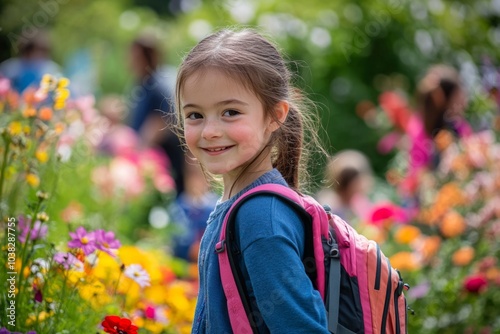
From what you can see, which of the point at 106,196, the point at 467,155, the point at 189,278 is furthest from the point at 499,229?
the point at 106,196

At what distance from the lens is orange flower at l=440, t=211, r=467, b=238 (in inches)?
175

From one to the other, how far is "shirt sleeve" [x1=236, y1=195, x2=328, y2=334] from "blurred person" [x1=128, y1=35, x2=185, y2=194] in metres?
5.07

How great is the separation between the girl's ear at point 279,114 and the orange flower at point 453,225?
7.95ft

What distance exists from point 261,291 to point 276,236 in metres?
0.12

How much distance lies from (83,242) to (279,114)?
704 millimetres

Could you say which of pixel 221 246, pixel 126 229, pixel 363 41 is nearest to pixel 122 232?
pixel 126 229

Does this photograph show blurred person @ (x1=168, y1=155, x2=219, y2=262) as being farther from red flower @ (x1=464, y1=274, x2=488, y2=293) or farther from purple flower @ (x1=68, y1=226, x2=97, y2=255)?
purple flower @ (x1=68, y1=226, x2=97, y2=255)

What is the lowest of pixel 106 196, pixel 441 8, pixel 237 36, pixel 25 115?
pixel 106 196

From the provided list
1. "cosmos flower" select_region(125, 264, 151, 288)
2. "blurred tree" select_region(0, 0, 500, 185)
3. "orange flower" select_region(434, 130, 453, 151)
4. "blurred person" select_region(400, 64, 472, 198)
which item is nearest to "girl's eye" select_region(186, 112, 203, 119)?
"cosmos flower" select_region(125, 264, 151, 288)

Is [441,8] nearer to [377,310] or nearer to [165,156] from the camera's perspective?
[165,156]

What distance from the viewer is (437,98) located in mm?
6012

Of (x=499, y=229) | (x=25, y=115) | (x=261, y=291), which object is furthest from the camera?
(x=499, y=229)

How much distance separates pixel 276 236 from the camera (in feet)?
6.32

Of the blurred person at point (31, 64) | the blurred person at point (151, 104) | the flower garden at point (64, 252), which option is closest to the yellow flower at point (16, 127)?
the flower garden at point (64, 252)
